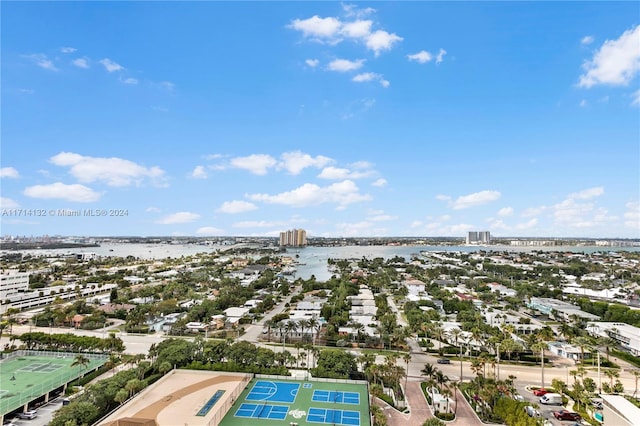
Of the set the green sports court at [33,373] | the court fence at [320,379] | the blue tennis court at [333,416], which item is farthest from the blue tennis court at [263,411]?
the green sports court at [33,373]

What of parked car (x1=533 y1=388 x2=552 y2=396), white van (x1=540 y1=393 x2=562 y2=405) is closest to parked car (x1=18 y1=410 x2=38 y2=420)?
white van (x1=540 y1=393 x2=562 y2=405)

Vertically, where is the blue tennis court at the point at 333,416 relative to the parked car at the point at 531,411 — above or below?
below

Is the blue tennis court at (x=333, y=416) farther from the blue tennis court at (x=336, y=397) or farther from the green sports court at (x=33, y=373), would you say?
the green sports court at (x=33, y=373)

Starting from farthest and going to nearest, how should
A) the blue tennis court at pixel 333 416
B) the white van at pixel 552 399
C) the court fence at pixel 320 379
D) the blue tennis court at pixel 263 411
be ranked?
the court fence at pixel 320 379
the white van at pixel 552 399
the blue tennis court at pixel 263 411
the blue tennis court at pixel 333 416

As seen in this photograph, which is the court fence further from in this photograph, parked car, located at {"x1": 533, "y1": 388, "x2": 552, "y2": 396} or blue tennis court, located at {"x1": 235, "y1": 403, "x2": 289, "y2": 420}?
Answer: parked car, located at {"x1": 533, "y1": 388, "x2": 552, "y2": 396}

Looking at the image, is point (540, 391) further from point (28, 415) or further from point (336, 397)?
point (28, 415)

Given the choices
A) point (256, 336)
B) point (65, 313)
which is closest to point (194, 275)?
point (65, 313)

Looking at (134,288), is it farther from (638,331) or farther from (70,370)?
(638,331)
